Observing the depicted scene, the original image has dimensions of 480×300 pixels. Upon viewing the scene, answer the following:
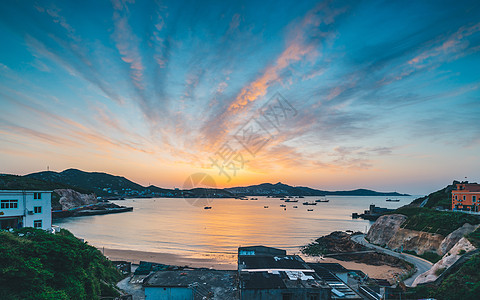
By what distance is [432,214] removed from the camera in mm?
44250

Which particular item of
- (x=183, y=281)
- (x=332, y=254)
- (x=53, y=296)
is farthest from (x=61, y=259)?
(x=332, y=254)

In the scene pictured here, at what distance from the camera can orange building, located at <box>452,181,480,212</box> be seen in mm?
47566

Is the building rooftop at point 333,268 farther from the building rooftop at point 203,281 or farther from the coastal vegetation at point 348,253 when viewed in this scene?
the coastal vegetation at point 348,253

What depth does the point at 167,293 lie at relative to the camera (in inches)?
802

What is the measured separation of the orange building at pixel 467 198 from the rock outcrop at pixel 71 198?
142317 mm

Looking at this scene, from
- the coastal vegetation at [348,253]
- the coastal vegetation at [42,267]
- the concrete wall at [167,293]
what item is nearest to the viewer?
the coastal vegetation at [42,267]

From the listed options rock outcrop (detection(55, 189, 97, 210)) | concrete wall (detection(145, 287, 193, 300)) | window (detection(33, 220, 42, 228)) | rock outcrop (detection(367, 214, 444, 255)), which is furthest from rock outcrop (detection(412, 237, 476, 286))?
rock outcrop (detection(55, 189, 97, 210))

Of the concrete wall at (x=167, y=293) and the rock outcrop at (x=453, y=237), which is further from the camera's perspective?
the rock outcrop at (x=453, y=237)

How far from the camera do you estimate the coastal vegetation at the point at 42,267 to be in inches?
469

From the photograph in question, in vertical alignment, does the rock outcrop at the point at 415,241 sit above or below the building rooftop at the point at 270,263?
below

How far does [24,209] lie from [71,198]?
109330mm

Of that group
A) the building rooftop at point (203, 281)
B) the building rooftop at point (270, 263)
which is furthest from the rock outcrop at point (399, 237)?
the building rooftop at point (203, 281)

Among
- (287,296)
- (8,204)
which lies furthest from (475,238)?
(8,204)

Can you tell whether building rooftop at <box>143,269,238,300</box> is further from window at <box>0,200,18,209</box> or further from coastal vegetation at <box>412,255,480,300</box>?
window at <box>0,200,18,209</box>
